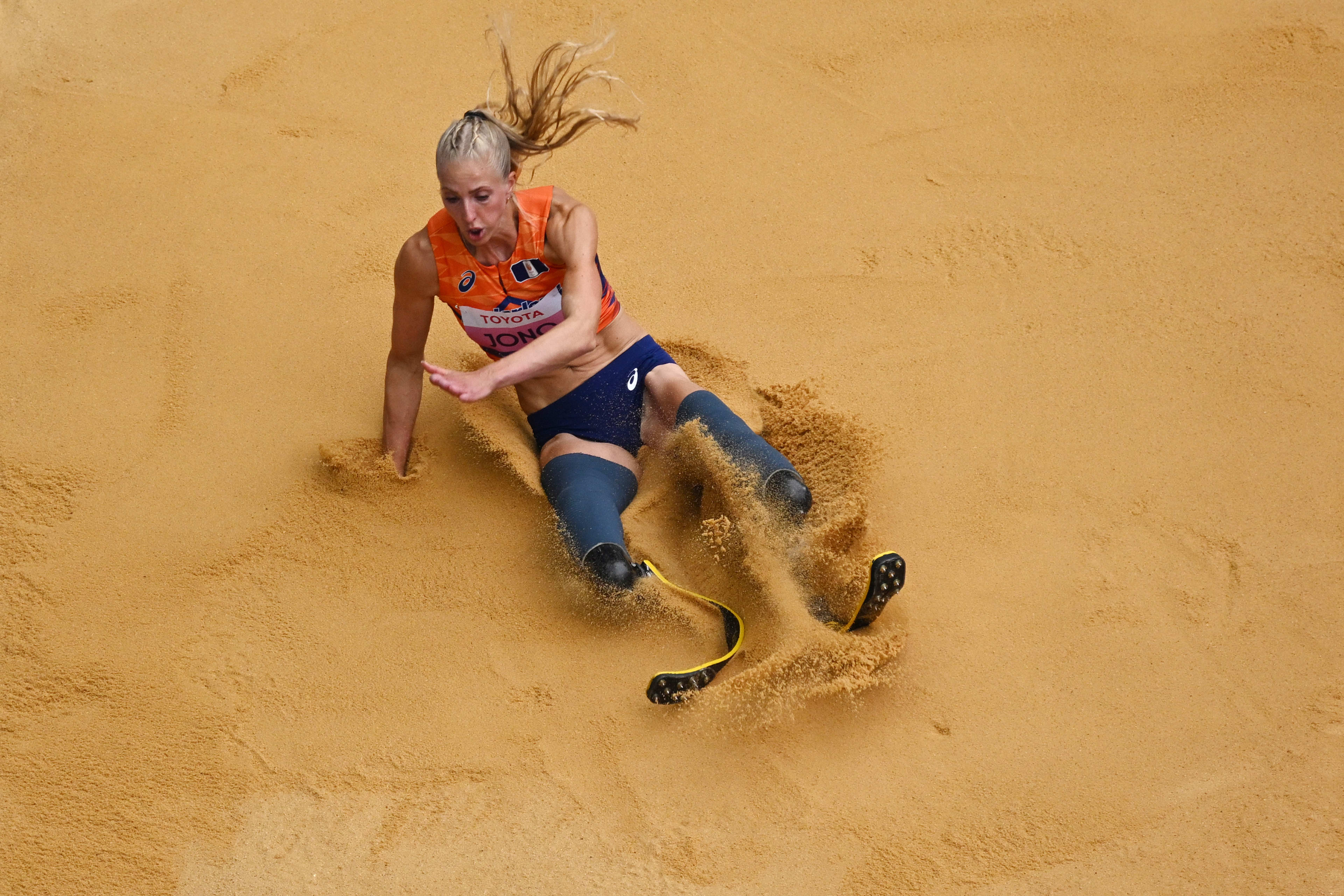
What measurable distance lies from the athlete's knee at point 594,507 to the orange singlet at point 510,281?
0.37m

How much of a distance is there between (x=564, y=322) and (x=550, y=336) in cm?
7

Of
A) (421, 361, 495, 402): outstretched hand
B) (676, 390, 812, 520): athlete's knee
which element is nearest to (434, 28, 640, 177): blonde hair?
(421, 361, 495, 402): outstretched hand

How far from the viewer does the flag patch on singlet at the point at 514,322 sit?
3.07m

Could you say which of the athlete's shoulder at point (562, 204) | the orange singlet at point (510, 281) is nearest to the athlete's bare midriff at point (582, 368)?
the orange singlet at point (510, 281)

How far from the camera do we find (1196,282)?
3.82 meters

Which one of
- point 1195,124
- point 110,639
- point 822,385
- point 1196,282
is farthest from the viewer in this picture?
point 1195,124

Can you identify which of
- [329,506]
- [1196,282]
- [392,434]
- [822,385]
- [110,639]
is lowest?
[110,639]

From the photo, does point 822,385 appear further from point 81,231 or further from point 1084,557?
point 81,231

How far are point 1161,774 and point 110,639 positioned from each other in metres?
2.53

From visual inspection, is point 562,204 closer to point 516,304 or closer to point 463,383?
A: point 516,304

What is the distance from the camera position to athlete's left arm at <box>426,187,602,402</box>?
2.56 metres

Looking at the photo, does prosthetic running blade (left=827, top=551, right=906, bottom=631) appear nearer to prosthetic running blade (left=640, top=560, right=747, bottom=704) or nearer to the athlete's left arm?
prosthetic running blade (left=640, top=560, right=747, bottom=704)

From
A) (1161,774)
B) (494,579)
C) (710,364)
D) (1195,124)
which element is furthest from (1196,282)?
(494,579)

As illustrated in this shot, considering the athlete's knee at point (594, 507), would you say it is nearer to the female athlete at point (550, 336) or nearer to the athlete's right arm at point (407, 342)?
the female athlete at point (550, 336)
